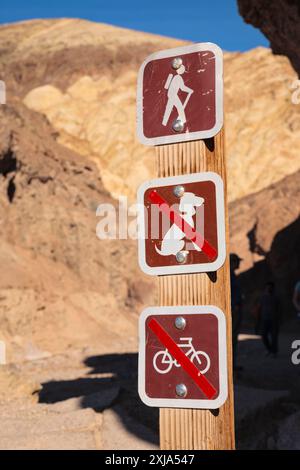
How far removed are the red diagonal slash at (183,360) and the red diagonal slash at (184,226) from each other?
28 centimetres

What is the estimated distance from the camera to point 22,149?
1694 centimetres

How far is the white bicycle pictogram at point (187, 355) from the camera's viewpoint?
6.98 ft

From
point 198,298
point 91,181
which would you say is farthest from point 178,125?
point 91,181

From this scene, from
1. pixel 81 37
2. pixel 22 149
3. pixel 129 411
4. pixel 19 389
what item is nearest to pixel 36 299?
pixel 22 149

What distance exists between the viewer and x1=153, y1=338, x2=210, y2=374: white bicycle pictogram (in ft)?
6.98

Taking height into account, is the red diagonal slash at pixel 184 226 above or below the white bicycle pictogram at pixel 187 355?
above

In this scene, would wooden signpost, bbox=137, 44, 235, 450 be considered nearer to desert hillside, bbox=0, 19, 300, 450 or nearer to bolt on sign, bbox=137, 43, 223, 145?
bolt on sign, bbox=137, 43, 223, 145

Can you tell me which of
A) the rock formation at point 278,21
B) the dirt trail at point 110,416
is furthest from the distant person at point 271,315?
the rock formation at point 278,21

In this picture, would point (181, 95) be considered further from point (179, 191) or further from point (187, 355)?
point (187, 355)

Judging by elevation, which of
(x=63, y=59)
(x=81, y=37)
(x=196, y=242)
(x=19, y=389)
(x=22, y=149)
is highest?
(x=81, y=37)

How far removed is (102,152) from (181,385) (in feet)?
105

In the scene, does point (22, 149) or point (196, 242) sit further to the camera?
point (22, 149)

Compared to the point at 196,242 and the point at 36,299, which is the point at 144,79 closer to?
the point at 196,242

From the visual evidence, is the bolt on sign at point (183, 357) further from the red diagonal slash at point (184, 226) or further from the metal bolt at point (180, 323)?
the red diagonal slash at point (184, 226)
